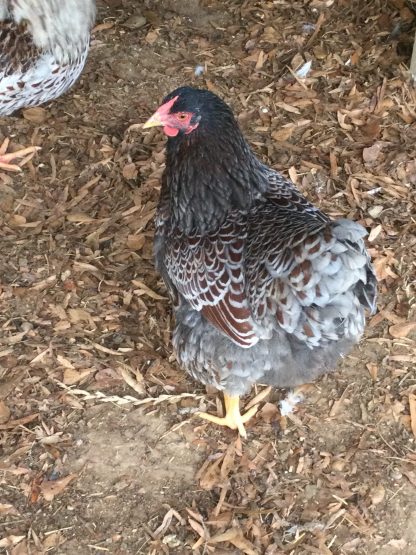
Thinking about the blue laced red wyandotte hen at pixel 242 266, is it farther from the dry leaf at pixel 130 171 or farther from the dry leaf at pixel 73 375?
the dry leaf at pixel 130 171

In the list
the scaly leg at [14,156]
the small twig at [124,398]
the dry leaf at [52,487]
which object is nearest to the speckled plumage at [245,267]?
the small twig at [124,398]

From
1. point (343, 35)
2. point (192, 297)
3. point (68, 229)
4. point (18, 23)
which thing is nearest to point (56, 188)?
point (68, 229)

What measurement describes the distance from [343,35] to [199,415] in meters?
2.84

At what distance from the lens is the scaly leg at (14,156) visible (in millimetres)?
3836

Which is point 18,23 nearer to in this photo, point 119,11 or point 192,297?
point 119,11

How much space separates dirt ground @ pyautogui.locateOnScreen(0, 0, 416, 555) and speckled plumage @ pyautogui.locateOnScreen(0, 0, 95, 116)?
39 cm

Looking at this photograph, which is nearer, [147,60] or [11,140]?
[11,140]

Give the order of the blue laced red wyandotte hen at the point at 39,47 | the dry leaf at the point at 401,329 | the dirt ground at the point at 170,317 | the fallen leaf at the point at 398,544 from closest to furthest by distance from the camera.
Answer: the fallen leaf at the point at 398,544, the dirt ground at the point at 170,317, the dry leaf at the point at 401,329, the blue laced red wyandotte hen at the point at 39,47

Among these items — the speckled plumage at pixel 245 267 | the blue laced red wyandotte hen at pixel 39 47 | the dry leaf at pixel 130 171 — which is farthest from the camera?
the dry leaf at pixel 130 171

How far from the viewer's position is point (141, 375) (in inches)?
122

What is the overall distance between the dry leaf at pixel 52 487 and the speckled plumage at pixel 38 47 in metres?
1.98

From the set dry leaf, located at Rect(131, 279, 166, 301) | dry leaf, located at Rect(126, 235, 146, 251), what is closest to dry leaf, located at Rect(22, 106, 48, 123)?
dry leaf, located at Rect(126, 235, 146, 251)

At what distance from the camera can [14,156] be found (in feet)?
12.7

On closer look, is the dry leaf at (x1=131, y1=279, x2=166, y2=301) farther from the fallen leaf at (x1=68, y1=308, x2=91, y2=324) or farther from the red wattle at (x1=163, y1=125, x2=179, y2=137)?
the red wattle at (x1=163, y1=125, x2=179, y2=137)
